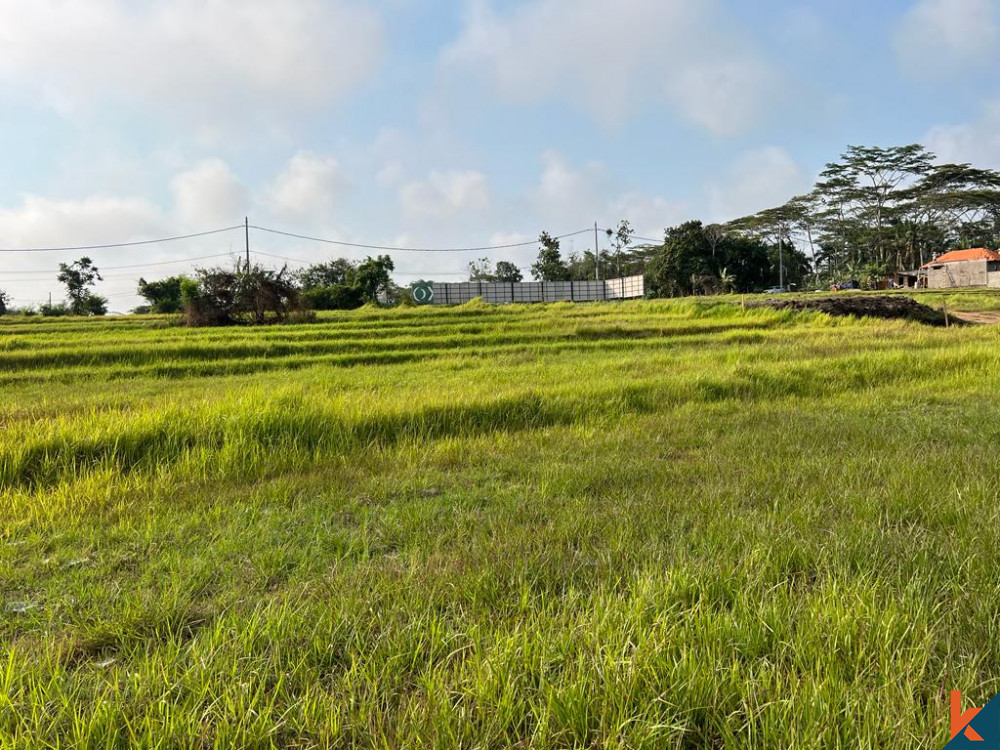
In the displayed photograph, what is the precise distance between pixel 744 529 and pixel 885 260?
7009 cm

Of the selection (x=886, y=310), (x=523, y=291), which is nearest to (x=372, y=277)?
(x=523, y=291)

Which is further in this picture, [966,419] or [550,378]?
[550,378]

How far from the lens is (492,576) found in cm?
238

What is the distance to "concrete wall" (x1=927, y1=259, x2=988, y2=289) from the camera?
1752 inches

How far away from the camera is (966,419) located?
548 cm

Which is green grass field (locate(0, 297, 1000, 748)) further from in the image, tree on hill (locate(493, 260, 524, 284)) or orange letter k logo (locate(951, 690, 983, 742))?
tree on hill (locate(493, 260, 524, 284))

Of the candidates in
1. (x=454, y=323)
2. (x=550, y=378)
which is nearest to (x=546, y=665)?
(x=550, y=378)

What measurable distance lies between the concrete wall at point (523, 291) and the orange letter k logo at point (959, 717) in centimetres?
5412

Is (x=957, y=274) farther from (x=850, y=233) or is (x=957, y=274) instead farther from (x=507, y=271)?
(x=507, y=271)

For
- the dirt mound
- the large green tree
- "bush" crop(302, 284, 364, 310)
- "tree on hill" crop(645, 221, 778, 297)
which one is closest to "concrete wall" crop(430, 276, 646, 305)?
"tree on hill" crop(645, 221, 778, 297)

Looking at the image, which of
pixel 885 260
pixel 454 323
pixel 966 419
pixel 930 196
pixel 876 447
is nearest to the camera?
pixel 876 447

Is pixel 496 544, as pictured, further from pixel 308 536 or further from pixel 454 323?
pixel 454 323

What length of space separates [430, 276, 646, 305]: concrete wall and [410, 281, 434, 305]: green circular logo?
1.21 feet

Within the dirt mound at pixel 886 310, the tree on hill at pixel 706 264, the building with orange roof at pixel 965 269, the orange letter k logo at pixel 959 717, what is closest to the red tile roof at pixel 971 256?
the building with orange roof at pixel 965 269
